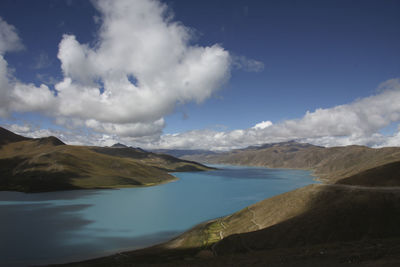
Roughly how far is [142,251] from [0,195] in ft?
506

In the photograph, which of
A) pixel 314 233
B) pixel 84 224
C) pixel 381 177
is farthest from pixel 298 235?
pixel 84 224

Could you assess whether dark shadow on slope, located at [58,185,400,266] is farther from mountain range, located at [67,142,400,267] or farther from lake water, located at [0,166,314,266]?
lake water, located at [0,166,314,266]

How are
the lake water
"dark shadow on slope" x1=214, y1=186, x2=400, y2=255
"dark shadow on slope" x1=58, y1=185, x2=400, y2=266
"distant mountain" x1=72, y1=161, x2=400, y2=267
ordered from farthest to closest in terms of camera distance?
1. the lake water
2. "dark shadow on slope" x1=214, y1=186, x2=400, y2=255
3. "dark shadow on slope" x1=58, y1=185, x2=400, y2=266
4. "distant mountain" x1=72, y1=161, x2=400, y2=267

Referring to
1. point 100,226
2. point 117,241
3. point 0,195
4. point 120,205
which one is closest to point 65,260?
point 117,241

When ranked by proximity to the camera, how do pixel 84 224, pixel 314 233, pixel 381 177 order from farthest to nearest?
pixel 381 177 → pixel 84 224 → pixel 314 233

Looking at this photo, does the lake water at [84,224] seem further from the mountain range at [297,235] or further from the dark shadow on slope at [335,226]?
the dark shadow on slope at [335,226]

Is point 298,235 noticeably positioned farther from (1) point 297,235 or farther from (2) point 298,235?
(1) point 297,235

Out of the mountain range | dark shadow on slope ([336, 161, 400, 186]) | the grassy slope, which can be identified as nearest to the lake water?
the mountain range

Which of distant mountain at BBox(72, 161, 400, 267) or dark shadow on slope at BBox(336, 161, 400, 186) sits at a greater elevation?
dark shadow on slope at BBox(336, 161, 400, 186)

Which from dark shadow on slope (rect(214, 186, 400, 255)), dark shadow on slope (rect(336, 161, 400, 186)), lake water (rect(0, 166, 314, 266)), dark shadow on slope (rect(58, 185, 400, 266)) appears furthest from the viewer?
dark shadow on slope (rect(336, 161, 400, 186))

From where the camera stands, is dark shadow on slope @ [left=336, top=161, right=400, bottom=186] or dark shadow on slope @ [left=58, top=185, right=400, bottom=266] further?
dark shadow on slope @ [left=336, top=161, right=400, bottom=186]

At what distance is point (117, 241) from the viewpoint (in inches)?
2894

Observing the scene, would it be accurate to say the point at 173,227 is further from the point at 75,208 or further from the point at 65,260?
the point at 75,208

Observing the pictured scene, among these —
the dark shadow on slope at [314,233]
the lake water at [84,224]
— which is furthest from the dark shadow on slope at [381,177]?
the lake water at [84,224]
